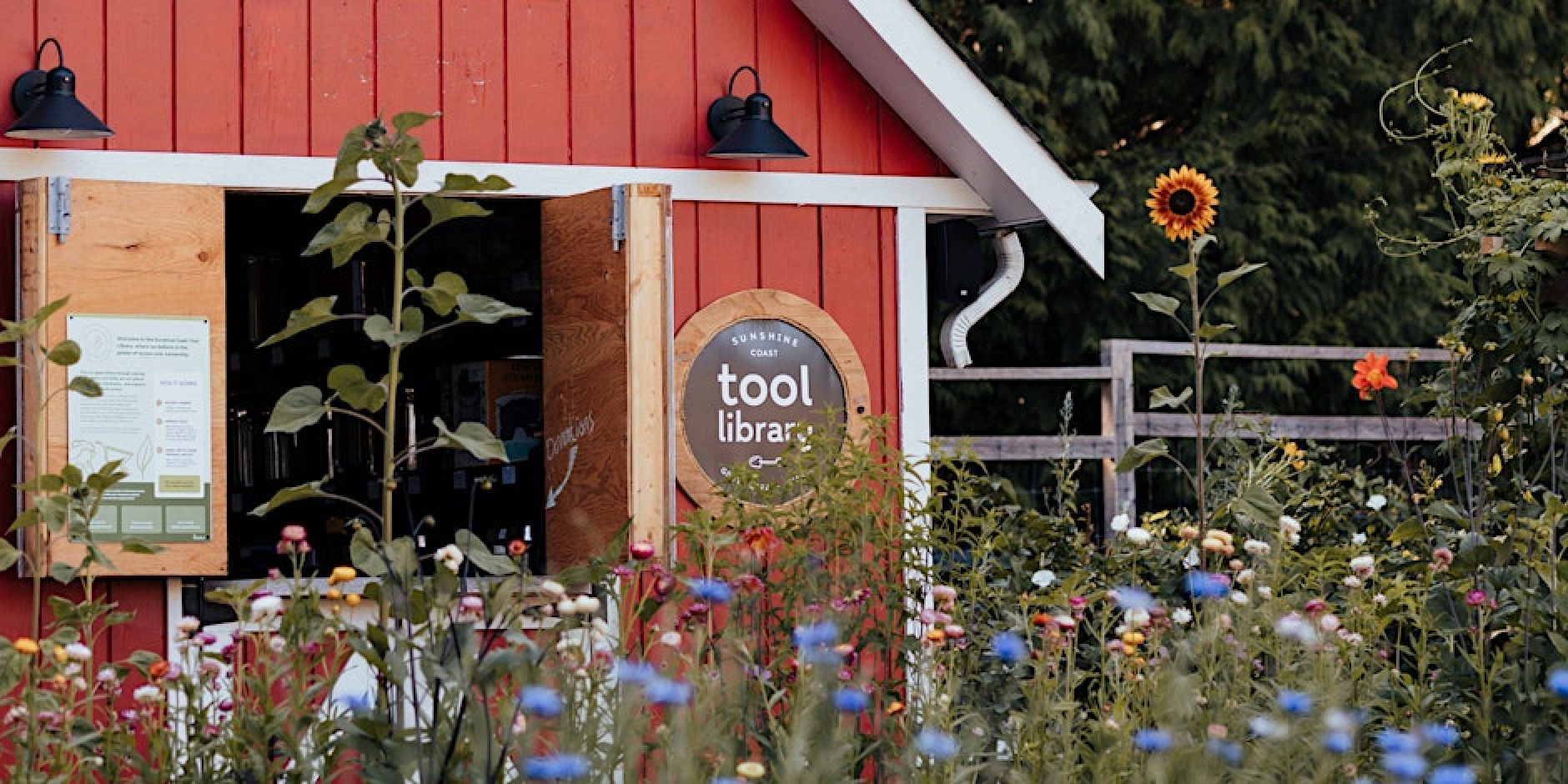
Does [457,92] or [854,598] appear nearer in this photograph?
[854,598]

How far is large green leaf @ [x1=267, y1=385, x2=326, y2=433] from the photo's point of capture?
12.5ft

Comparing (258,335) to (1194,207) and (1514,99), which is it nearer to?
(1194,207)

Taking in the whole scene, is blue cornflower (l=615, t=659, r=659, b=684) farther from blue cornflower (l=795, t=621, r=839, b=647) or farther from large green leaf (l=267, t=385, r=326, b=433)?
large green leaf (l=267, t=385, r=326, b=433)

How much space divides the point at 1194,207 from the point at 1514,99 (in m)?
11.7

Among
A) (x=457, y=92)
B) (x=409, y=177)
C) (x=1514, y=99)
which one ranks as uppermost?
(x=1514, y=99)

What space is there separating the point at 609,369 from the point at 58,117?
1.56 m

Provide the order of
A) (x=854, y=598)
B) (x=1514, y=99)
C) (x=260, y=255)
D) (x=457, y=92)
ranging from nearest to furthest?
1. (x=854, y=598)
2. (x=457, y=92)
3. (x=260, y=255)
4. (x=1514, y=99)

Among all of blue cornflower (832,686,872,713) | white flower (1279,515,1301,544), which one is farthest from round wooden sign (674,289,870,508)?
blue cornflower (832,686,872,713)

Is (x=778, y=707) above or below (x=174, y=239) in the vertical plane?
below

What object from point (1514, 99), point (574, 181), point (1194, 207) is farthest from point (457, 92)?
point (1514, 99)

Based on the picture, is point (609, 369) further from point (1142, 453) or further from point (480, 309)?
point (480, 309)

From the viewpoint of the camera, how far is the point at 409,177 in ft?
12.5

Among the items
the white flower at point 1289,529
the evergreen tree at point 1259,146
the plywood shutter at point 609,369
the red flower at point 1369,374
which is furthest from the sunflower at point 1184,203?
the evergreen tree at point 1259,146

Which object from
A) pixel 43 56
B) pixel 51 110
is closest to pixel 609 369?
pixel 51 110
